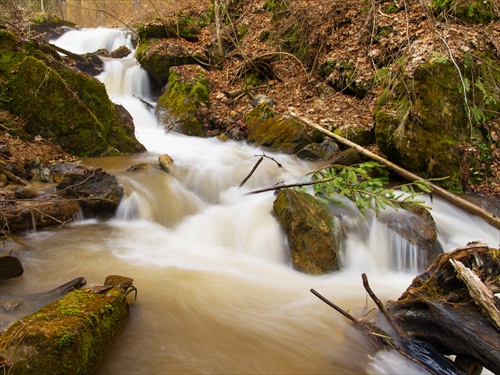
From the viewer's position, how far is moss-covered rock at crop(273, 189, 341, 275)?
170 inches

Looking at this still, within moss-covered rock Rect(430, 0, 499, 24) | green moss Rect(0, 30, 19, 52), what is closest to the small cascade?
green moss Rect(0, 30, 19, 52)

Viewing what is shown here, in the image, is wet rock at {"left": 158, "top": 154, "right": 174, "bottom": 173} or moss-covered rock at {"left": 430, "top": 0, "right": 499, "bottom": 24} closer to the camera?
wet rock at {"left": 158, "top": 154, "right": 174, "bottom": 173}

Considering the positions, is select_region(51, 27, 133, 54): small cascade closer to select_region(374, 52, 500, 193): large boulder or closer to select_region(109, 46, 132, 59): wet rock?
select_region(109, 46, 132, 59): wet rock

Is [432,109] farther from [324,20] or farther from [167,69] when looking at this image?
[167,69]

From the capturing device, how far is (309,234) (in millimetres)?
4379

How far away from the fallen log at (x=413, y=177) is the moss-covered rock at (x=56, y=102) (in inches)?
178

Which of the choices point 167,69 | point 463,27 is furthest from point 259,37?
point 463,27

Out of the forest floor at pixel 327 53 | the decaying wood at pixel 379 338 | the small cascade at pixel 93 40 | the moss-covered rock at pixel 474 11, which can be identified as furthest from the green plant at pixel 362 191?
the small cascade at pixel 93 40

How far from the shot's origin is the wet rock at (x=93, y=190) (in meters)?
4.86

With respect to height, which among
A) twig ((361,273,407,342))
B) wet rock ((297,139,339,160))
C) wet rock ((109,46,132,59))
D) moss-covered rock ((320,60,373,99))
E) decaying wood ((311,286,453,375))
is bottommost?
decaying wood ((311,286,453,375))

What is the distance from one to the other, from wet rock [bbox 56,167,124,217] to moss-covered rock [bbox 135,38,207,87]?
→ 7349 mm

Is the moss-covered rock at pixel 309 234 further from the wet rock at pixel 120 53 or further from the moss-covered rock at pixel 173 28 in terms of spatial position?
the wet rock at pixel 120 53

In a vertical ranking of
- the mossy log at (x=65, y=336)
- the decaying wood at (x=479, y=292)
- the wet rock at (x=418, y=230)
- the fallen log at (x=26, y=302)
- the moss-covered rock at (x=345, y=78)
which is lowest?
the fallen log at (x=26, y=302)

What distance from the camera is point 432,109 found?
6.38m
